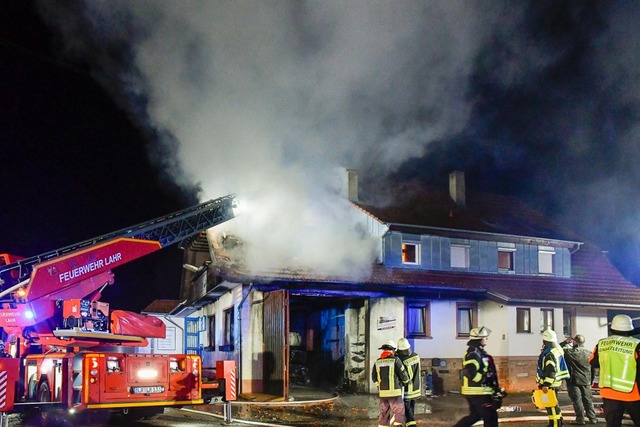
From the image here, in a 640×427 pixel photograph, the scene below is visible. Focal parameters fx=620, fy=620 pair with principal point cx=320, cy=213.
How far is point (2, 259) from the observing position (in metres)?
11.8

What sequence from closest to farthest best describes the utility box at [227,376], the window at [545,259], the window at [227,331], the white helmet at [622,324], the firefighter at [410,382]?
the white helmet at [622,324]
the firefighter at [410,382]
the utility box at [227,376]
the window at [227,331]
the window at [545,259]

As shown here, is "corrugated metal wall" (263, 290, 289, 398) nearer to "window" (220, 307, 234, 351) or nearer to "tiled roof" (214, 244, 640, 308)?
"tiled roof" (214, 244, 640, 308)

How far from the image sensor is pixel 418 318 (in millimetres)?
19953

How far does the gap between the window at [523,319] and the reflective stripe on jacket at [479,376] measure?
13.2 m

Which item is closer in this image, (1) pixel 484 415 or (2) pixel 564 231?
(1) pixel 484 415

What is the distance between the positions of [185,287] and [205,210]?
11187mm

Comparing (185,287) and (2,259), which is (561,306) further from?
(2,259)

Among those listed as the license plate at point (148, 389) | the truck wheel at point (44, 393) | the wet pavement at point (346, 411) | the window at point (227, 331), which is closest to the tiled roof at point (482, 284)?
the window at point (227, 331)

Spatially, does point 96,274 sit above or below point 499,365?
above

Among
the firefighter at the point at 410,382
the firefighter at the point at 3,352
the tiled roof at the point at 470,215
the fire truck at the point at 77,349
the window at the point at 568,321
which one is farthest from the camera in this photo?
the tiled roof at the point at 470,215

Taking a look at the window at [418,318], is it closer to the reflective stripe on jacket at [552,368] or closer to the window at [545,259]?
the window at [545,259]

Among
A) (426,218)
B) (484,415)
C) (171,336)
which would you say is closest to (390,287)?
(426,218)

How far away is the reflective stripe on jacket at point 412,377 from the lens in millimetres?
9320

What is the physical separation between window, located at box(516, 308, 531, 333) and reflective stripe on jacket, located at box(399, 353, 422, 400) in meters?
12.3
